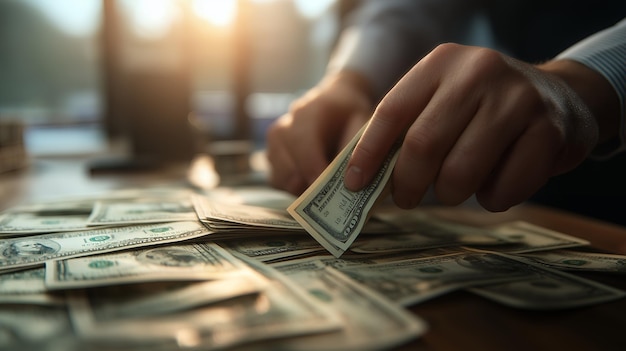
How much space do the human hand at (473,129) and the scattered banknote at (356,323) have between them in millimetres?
158

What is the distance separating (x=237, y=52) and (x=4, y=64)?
143 centimetres

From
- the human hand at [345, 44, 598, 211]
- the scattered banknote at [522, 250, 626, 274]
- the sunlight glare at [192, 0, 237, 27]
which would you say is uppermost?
the sunlight glare at [192, 0, 237, 27]

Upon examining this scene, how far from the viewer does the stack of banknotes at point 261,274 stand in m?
0.35

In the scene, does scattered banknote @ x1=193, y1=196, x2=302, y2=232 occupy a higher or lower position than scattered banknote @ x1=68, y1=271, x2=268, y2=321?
higher

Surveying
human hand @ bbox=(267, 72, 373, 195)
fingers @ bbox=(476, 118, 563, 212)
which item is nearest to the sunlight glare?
human hand @ bbox=(267, 72, 373, 195)

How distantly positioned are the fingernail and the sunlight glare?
6.66 ft

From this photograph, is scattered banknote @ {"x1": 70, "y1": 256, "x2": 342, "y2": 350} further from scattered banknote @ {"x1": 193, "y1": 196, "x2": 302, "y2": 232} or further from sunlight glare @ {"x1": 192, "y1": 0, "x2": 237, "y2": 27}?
sunlight glare @ {"x1": 192, "y1": 0, "x2": 237, "y2": 27}

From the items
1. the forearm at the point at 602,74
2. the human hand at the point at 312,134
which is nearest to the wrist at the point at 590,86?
the forearm at the point at 602,74

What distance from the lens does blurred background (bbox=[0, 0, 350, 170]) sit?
78.7 inches

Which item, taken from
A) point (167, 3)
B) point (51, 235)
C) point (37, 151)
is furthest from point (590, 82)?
point (37, 151)

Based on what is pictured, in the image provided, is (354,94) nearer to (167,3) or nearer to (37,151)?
(167,3)

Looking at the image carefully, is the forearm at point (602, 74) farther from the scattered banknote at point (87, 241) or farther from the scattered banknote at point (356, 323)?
the scattered banknote at point (87, 241)

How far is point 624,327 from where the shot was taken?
0.39 m

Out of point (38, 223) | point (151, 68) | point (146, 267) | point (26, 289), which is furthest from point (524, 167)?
point (151, 68)
